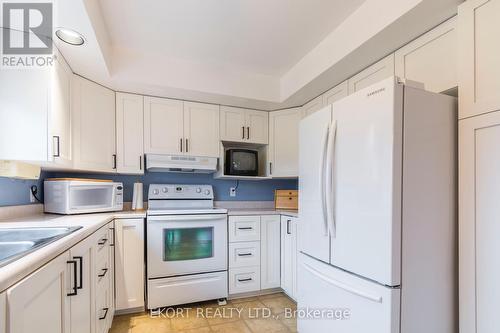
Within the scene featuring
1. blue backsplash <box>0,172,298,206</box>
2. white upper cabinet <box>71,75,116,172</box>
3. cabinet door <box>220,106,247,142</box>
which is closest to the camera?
blue backsplash <box>0,172,298,206</box>

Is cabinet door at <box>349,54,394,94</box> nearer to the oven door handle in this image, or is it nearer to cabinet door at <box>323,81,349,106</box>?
cabinet door at <box>323,81,349,106</box>

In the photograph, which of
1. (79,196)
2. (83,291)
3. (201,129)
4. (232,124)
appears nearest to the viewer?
(83,291)

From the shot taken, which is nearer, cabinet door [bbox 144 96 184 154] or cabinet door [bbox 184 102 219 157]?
cabinet door [bbox 144 96 184 154]

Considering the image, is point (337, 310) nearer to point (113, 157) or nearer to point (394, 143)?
point (394, 143)

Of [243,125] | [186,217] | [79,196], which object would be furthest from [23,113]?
[243,125]

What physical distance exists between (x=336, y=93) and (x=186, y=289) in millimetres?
2292

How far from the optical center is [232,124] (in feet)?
9.88

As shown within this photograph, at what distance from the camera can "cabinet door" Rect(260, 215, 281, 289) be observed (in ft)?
8.94

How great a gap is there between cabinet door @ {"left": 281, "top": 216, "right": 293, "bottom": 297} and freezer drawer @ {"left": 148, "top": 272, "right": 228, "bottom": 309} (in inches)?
24.2

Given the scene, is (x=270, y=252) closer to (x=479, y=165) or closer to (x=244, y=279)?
(x=244, y=279)

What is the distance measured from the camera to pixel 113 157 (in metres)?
2.54

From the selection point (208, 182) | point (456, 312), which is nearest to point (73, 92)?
point (208, 182)

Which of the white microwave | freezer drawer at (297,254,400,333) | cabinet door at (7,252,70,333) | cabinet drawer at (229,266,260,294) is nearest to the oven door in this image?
cabinet drawer at (229,266,260,294)

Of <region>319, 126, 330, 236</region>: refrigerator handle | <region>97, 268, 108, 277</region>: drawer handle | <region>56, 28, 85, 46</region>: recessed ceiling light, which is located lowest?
<region>97, 268, 108, 277</region>: drawer handle
